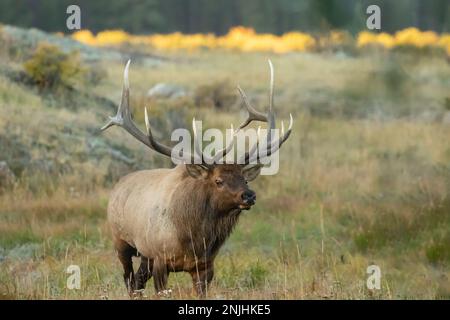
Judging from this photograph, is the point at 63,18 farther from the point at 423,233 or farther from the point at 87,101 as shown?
the point at 423,233

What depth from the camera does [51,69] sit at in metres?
19.8

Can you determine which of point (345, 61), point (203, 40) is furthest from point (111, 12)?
point (345, 61)

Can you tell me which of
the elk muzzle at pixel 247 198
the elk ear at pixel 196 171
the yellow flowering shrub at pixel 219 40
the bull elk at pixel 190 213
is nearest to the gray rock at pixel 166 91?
the yellow flowering shrub at pixel 219 40

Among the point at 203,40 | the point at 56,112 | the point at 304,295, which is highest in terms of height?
the point at 203,40

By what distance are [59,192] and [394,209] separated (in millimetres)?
4566

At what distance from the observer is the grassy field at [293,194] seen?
1112 cm

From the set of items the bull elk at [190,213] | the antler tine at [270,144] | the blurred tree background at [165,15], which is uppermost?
the blurred tree background at [165,15]

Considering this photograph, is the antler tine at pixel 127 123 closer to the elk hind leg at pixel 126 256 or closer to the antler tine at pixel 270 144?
the antler tine at pixel 270 144

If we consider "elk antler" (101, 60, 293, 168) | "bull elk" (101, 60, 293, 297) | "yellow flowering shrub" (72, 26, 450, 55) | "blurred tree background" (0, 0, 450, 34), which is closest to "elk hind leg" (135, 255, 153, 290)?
"bull elk" (101, 60, 293, 297)

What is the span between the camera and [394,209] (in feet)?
48.5

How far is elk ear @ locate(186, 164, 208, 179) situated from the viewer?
9.55 m

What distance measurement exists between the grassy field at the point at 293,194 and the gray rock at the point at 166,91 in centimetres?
115

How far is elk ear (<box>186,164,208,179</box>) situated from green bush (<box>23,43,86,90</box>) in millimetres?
10420

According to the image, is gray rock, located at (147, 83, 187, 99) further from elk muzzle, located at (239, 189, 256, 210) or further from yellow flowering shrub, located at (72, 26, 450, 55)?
elk muzzle, located at (239, 189, 256, 210)
